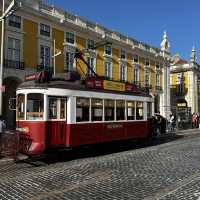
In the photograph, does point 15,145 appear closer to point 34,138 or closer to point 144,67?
point 34,138

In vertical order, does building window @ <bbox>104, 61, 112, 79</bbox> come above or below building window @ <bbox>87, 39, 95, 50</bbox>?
below

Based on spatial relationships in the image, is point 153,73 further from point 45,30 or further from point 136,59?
point 45,30

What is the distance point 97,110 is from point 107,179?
5.46 m

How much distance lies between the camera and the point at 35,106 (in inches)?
559

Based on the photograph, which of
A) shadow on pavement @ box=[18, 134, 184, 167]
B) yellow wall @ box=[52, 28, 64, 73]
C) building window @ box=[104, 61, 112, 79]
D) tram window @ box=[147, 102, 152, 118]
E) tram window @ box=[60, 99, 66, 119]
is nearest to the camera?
tram window @ box=[60, 99, 66, 119]

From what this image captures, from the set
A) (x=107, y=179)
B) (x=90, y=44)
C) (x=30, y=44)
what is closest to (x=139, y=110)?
(x=107, y=179)

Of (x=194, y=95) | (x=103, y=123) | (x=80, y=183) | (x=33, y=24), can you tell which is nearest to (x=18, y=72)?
(x=33, y=24)

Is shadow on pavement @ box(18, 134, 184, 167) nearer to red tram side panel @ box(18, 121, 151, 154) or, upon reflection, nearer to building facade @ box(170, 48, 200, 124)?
red tram side panel @ box(18, 121, 151, 154)

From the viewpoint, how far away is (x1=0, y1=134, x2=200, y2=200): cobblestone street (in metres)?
9.17

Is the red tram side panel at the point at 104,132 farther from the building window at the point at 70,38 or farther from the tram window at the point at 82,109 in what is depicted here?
the building window at the point at 70,38

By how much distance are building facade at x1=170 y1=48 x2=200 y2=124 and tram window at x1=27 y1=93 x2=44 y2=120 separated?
Answer: 54.4 metres

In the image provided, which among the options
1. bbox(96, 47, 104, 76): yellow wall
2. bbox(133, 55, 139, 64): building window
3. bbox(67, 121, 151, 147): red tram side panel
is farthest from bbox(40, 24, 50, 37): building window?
bbox(67, 121, 151, 147): red tram side panel

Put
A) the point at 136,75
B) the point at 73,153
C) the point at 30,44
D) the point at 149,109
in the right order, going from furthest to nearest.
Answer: the point at 136,75 < the point at 30,44 < the point at 149,109 < the point at 73,153

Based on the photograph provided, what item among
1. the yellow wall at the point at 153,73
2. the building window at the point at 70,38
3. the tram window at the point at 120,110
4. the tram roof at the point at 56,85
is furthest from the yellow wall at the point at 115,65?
the tram roof at the point at 56,85
